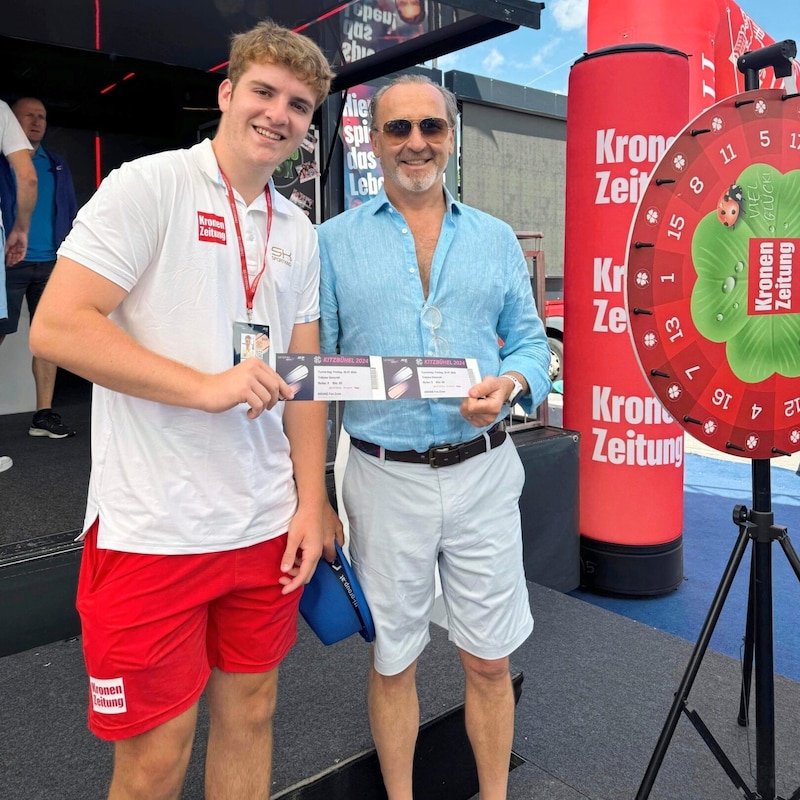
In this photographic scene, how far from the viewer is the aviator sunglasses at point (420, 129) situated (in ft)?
5.31

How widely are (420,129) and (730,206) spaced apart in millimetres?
746

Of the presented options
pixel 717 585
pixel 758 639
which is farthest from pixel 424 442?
pixel 717 585

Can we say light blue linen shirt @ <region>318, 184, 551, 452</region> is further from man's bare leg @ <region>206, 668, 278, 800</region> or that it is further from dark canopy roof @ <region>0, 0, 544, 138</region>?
dark canopy roof @ <region>0, 0, 544, 138</region>

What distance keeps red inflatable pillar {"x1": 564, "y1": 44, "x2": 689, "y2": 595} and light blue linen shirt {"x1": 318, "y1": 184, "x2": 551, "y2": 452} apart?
1.65 meters

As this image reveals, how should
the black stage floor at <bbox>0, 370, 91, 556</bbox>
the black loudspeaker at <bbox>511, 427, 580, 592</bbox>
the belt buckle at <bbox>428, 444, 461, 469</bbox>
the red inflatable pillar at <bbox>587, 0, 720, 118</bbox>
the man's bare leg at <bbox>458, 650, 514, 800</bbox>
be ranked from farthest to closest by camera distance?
the red inflatable pillar at <bbox>587, 0, 720, 118</bbox>
the black loudspeaker at <bbox>511, 427, 580, 592</bbox>
the black stage floor at <bbox>0, 370, 91, 556</bbox>
the man's bare leg at <bbox>458, 650, 514, 800</bbox>
the belt buckle at <bbox>428, 444, 461, 469</bbox>

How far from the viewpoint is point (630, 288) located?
5.36 feet

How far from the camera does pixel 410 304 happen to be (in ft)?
5.35

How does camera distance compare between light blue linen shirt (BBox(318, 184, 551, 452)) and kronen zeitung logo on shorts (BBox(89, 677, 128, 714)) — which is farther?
light blue linen shirt (BBox(318, 184, 551, 452))

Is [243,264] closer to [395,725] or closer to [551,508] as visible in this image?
[395,725]

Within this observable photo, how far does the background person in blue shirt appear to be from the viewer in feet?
12.5

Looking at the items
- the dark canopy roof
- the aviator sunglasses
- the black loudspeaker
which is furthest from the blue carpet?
the dark canopy roof

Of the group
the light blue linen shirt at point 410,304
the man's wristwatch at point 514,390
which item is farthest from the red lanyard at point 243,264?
the man's wristwatch at point 514,390

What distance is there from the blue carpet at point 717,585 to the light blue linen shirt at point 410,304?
1.61 m

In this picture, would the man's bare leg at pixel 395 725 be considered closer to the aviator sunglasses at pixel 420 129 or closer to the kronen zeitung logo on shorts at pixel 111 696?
the kronen zeitung logo on shorts at pixel 111 696
